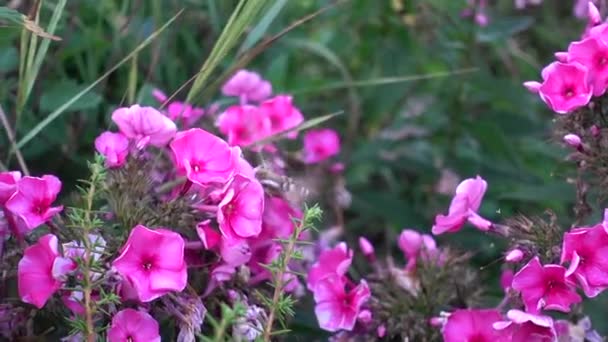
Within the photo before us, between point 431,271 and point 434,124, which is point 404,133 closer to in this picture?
point 434,124

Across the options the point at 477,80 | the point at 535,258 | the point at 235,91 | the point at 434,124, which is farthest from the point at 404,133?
the point at 535,258

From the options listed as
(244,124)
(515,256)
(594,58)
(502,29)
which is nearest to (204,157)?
(244,124)

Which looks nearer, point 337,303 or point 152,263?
point 152,263

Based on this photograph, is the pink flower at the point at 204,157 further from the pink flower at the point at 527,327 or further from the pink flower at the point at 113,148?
the pink flower at the point at 527,327

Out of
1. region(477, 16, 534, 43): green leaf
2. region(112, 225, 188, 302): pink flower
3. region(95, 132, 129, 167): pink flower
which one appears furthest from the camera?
region(477, 16, 534, 43): green leaf

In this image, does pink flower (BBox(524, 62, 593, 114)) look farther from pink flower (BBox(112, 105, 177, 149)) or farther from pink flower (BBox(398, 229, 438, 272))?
pink flower (BBox(112, 105, 177, 149))

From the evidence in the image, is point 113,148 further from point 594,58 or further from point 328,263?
point 594,58

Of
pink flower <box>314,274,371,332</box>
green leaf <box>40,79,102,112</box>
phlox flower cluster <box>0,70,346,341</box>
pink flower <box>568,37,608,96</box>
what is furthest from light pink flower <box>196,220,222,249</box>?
pink flower <box>568,37,608,96</box>
